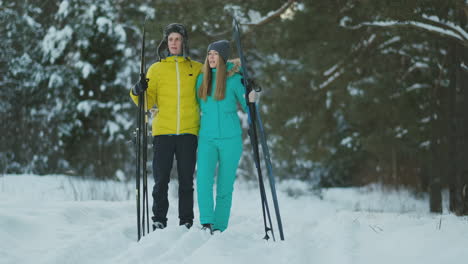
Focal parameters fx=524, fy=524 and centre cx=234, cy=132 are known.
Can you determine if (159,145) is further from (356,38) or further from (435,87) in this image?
(435,87)

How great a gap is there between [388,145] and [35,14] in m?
10.4

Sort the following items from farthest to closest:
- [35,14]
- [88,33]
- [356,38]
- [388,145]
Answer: [35,14] < [88,33] < [388,145] < [356,38]

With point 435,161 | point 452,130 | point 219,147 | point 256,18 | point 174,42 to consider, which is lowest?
point 435,161

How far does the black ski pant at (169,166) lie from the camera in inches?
194

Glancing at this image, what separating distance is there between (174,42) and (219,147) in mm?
1117

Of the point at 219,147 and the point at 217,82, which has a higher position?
the point at 217,82

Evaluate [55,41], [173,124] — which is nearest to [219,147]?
[173,124]

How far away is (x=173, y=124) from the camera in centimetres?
490

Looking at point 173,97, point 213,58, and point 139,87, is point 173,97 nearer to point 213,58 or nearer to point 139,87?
point 139,87

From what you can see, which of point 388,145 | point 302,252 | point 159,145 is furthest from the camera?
point 388,145

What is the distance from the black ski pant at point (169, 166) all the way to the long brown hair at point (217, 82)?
0.44 m

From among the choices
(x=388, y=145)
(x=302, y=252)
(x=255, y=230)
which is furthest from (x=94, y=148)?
(x=302, y=252)

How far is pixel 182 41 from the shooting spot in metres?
5.11

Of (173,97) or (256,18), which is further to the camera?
(256,18)
